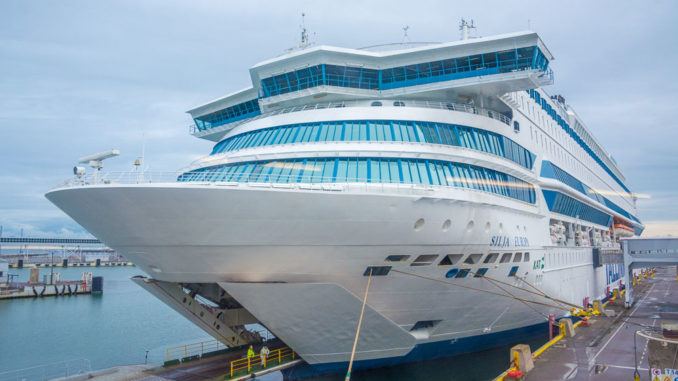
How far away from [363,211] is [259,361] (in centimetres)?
777

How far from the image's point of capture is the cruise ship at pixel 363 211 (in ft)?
40.0

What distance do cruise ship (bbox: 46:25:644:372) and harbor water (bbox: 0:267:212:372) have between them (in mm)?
13776

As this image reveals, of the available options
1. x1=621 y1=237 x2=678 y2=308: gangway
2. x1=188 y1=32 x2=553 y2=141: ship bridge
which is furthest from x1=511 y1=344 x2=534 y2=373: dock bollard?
x1=621 y1=237 x2=678 y2=308: gangway

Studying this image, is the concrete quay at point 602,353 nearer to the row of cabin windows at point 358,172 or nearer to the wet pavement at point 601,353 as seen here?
the wet pavement at point 601,353

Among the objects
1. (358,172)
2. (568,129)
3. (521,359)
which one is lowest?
(521,359)

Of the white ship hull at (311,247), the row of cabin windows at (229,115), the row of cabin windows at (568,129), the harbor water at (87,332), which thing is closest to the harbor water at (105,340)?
the harbor water at (87,332)

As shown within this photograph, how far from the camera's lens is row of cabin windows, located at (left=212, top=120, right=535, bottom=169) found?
1636 centimetres

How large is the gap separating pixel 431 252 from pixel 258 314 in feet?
18.1

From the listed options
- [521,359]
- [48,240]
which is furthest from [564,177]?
[48,240]

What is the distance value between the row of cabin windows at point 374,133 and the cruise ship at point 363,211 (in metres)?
0.06

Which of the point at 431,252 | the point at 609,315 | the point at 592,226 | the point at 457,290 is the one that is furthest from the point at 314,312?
the point at 592,226

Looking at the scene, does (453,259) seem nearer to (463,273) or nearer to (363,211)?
(463,273)

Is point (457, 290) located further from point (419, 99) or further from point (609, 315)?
point (609, 315)

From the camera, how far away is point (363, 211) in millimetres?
12445
